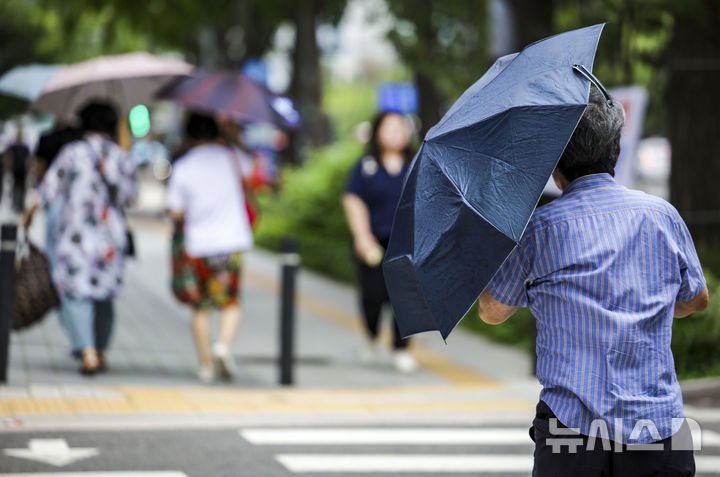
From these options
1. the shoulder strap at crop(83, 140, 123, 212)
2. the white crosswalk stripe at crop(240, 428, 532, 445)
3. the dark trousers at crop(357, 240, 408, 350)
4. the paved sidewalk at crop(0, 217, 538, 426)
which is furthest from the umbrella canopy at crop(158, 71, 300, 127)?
the white crosswalk stripe at crop(240, 428, 532, 445)

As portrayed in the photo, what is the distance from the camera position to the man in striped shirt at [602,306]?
2930mm

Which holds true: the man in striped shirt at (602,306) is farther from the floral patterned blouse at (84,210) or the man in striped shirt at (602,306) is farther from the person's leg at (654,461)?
the floral patterned blouse at (84,210)

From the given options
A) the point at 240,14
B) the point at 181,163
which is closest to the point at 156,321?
the point at 181,163

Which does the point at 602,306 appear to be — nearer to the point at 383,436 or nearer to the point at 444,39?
the point at 383,436

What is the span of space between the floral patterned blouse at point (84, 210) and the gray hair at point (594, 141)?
545 cm

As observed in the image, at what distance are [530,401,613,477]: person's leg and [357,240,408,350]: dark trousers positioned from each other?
572 cm

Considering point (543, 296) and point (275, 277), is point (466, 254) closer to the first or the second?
point (543, 296)

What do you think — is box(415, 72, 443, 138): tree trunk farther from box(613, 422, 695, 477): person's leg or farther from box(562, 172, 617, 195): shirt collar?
box(613, 422, 695, 477): person's leg

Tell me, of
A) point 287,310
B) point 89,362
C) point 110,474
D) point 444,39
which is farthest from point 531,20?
point 110,474

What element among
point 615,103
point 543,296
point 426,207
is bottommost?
point 543,296

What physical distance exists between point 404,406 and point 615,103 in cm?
487

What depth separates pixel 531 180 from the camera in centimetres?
296

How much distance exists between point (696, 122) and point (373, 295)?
3.46 metres

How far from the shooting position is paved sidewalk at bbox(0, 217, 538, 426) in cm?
746
